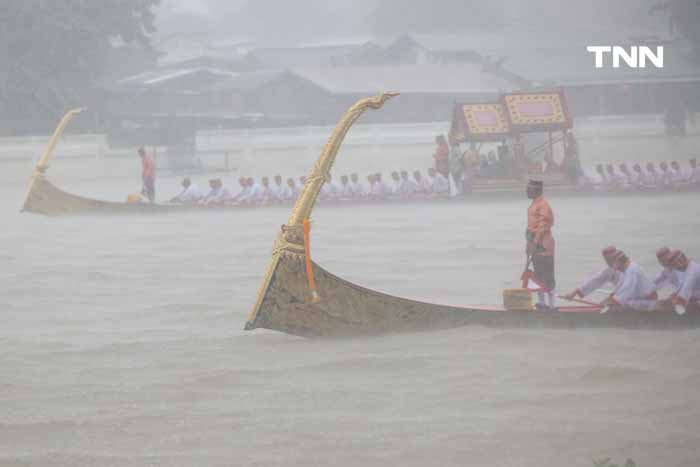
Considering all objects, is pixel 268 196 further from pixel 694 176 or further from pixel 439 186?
pixel 694 176

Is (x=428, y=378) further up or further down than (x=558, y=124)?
further down

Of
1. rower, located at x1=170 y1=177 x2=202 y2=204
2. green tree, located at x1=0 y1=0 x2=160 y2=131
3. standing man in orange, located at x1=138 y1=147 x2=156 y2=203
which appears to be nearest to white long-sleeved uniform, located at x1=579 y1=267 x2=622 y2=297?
A: rower, located at x1=170 y1=177 x2=202 y2=204

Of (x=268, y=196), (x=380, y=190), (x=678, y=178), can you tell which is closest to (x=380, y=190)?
(x=380, y=190)

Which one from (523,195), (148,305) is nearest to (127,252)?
(148,305)

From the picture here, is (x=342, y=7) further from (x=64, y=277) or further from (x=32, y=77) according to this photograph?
(x=64, y=277)

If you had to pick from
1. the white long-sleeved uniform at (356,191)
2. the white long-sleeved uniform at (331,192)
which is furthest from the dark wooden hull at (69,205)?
the white long-sleeved uniform at (356,191)

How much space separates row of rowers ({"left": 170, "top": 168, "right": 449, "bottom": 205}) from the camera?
13070mm

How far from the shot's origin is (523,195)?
13.7m

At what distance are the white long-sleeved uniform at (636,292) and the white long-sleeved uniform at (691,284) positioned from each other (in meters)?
0.14

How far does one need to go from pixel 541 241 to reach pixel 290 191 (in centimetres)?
727

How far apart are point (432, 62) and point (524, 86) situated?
98.5 inches

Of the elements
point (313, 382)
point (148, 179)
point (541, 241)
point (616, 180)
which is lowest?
point (313, 382)

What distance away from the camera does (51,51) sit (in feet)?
61.0

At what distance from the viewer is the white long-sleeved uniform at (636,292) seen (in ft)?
18.9
